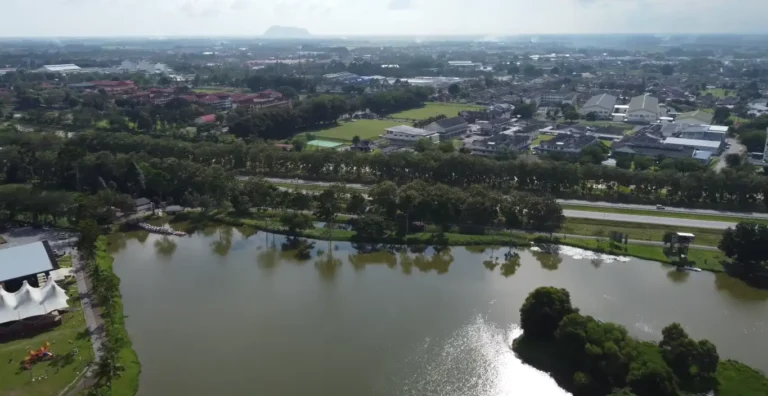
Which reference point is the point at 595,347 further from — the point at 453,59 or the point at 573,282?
the point at 453,59

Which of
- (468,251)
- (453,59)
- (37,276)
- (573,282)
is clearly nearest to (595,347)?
(573,282)

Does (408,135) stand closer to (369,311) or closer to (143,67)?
(369,311)

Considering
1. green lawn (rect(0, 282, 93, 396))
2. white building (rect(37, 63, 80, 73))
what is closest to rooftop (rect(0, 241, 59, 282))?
green lawn (rect(0, 282, 93, 396))

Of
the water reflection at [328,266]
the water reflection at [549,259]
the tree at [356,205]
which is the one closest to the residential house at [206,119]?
the tree at [356,205]

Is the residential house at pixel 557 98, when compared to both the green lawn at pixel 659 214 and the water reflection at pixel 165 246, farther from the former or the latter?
the water reflection at pixel 165 246

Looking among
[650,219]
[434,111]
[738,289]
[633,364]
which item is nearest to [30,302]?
[633,364]

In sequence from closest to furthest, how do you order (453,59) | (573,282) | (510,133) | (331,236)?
(573,282), (331,236), (510,133), (453,59)
